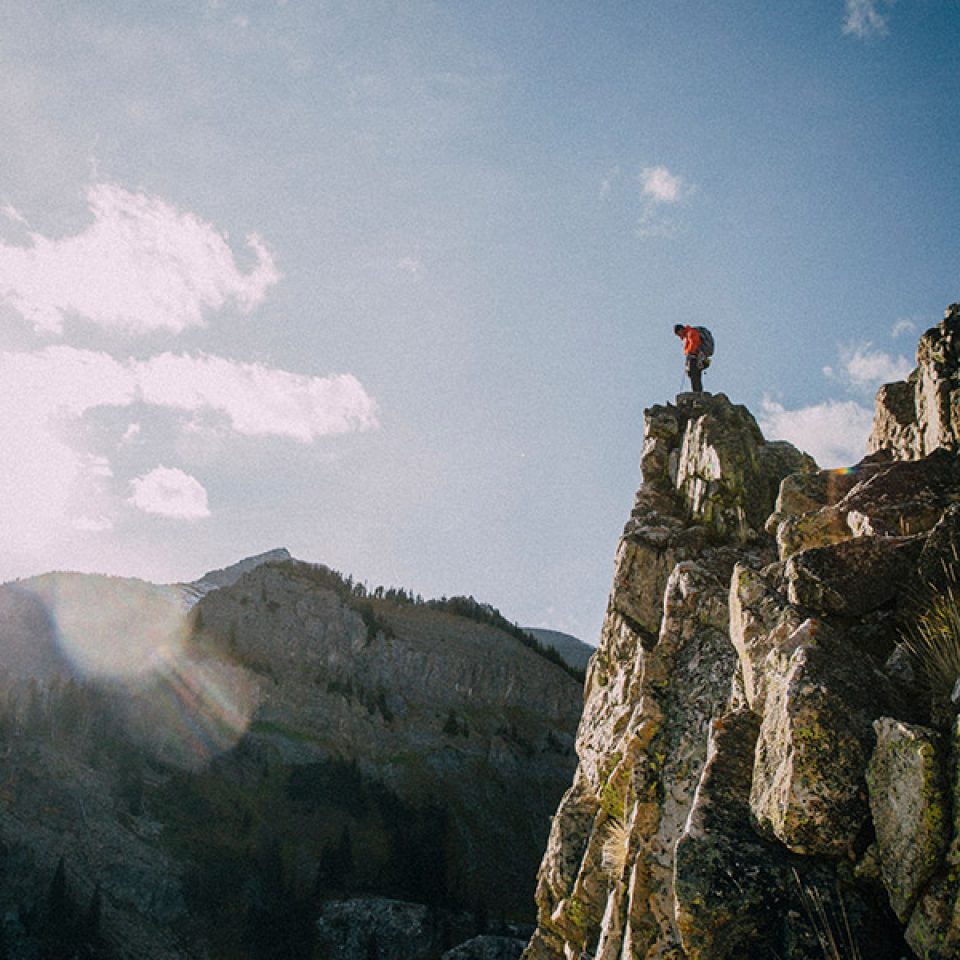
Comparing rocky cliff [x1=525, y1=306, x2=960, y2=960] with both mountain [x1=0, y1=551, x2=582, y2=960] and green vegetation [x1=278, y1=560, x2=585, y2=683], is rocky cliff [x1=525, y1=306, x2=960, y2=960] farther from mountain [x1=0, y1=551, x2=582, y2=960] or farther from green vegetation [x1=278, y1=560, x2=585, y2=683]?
green vegetation [x1=278, y1=560, x2=585, y2=683]

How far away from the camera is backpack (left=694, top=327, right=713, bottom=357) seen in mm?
20734

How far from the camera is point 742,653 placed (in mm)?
8625

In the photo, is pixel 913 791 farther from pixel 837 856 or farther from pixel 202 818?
pixel 202 818

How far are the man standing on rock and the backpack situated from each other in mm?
73

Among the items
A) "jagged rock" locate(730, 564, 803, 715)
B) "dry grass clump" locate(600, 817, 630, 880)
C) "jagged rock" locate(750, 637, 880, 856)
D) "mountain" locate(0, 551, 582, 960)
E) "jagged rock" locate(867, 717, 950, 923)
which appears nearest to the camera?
"jagged rock" locate(867, 717, 950, 923)

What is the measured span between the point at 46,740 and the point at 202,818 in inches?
485

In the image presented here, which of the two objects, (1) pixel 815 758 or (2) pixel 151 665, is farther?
(2) pixel 151 665

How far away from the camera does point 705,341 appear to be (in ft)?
68.4

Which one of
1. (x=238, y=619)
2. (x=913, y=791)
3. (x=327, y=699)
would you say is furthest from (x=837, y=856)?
(x=238, y=619)

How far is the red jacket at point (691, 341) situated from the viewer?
67.7 feet

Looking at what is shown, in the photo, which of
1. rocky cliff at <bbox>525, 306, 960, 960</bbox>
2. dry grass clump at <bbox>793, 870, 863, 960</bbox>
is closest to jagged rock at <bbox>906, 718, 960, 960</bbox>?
rocky cliff at <bbox>525, 306, 960, 960</bbox>

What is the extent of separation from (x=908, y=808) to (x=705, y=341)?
55.4ft

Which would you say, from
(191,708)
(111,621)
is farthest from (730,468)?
(111,621)

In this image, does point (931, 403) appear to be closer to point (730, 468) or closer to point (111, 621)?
point (730, 468)
